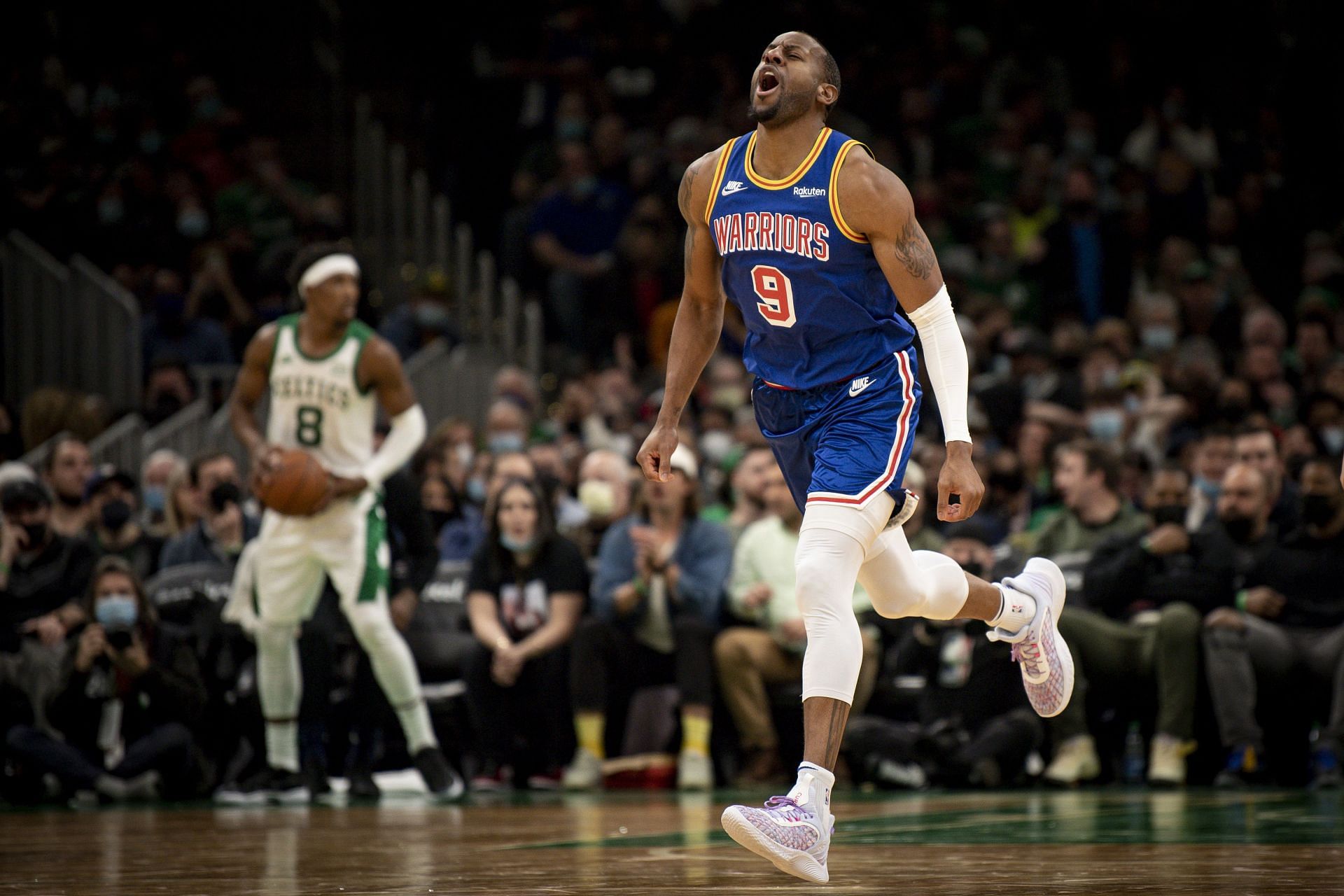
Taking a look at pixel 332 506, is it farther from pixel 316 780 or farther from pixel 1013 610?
pixel 1013 610

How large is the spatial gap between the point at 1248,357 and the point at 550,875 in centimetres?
846

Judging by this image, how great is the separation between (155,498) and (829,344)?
7.50 metres

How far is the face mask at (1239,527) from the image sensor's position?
9594 mm

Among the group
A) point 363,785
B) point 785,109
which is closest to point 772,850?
point 785,109

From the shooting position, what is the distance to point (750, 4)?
704 inches

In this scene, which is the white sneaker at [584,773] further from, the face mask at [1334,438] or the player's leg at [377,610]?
the face mask at [1334,438]

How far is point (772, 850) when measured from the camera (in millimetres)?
4898

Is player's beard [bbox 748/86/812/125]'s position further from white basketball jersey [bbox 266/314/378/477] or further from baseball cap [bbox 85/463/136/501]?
baseball cap [bbox 85/463/136/501]

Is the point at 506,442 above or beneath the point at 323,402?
above

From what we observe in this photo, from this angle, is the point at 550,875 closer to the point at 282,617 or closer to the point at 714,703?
the point at 282,617

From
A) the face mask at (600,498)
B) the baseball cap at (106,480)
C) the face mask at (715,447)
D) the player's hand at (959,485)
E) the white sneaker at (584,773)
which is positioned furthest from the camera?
the face mask at (715,447)

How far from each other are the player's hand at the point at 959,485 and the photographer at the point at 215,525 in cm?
601

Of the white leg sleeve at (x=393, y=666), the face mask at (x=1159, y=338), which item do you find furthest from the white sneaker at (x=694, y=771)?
the face mask at (x=1159, y=338)

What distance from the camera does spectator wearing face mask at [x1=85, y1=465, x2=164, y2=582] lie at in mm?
10984
